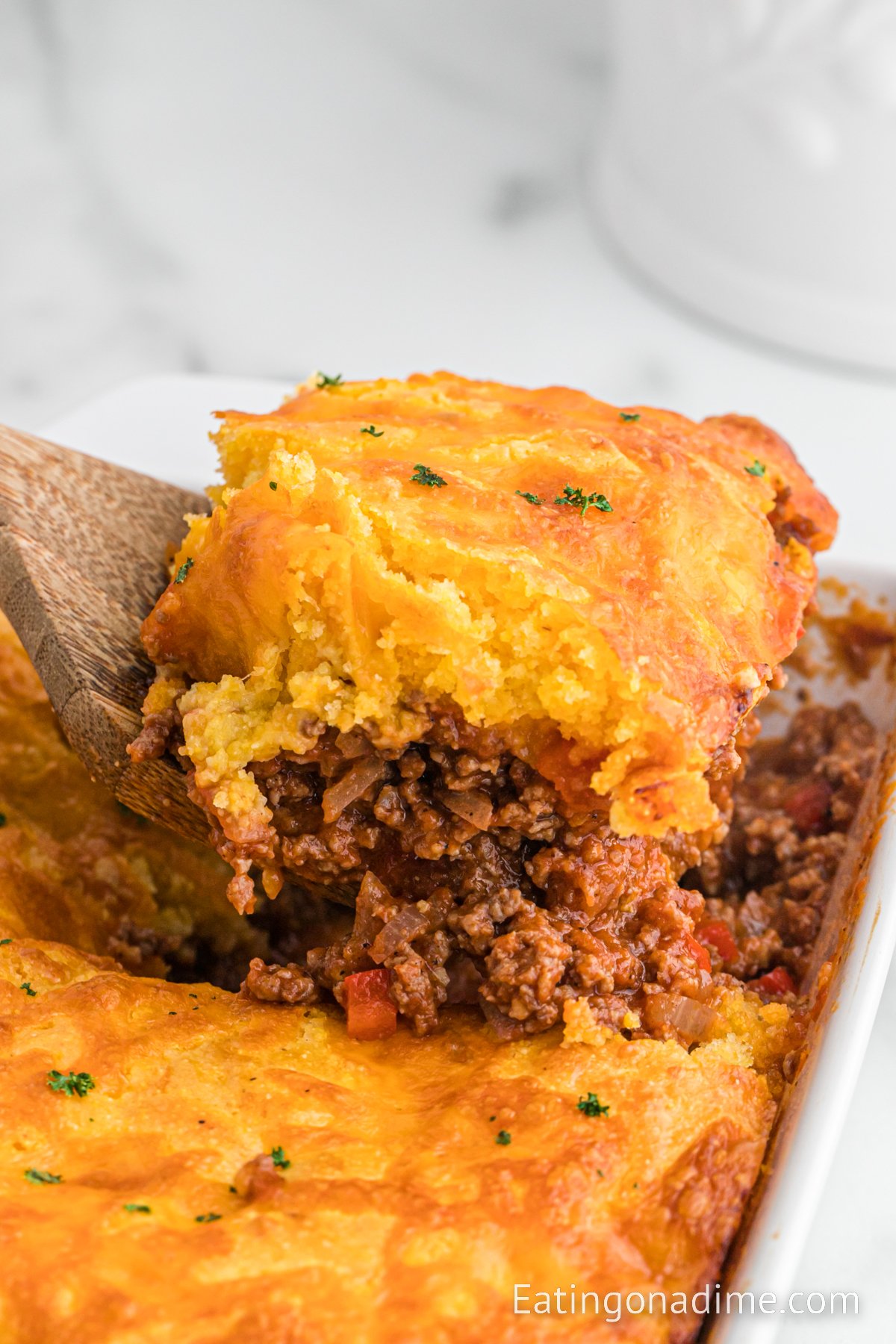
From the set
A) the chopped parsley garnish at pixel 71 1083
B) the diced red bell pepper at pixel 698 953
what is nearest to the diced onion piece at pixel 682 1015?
the diced red bell pepper at pixel 698 953

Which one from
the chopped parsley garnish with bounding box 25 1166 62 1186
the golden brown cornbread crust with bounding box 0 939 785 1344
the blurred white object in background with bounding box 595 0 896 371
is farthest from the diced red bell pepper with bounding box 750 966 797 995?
the blurred white object in background with bounding box 595 0 896 371

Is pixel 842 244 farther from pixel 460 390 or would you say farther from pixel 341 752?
pixel 341 752

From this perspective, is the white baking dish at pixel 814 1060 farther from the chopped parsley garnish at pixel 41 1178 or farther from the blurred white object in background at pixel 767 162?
the blurred white object in background at pixel 767 162

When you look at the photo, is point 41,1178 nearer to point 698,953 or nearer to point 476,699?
point 476,699

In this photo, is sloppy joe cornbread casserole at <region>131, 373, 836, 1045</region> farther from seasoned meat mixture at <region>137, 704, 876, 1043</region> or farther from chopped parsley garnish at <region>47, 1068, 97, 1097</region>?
chopped parsley garnish at <region>47, 1068, 97, 1097</region>

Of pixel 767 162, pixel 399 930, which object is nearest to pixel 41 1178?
pixel 399 930

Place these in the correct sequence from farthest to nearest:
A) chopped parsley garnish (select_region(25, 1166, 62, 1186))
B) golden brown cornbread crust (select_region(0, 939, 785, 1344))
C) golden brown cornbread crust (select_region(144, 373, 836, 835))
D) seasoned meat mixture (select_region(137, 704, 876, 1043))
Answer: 1. seasoned meat mixture (select_region(137, 704, 876, 1043))
2. golden brown cornbread crust (select_region(144, 373, 836, 835))
3. chopped parsley garnish (select_region(25, 1166, 62, 1186))
4. golden brown cornbread crust (select_region(0, 939, 785, 1344))
